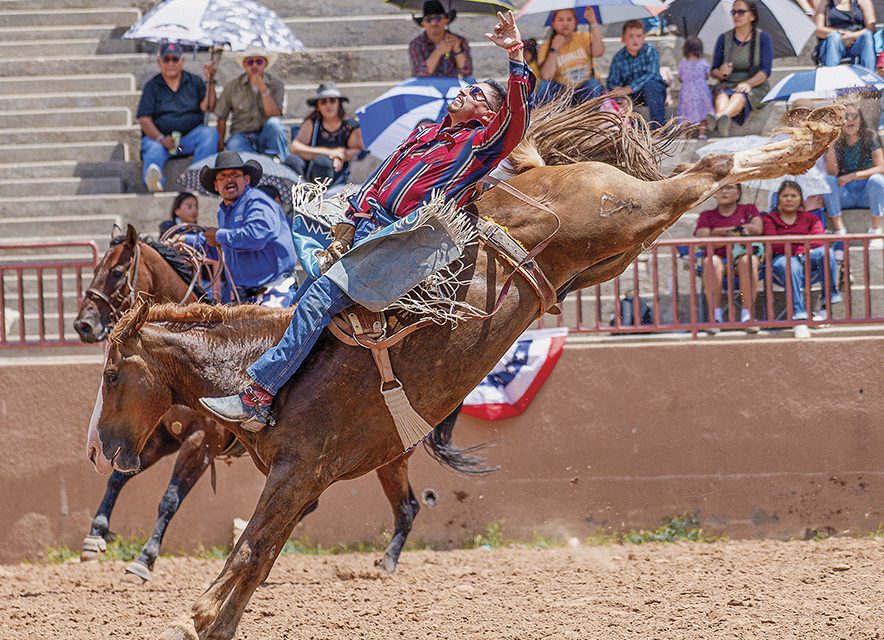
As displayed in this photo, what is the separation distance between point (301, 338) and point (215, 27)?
686 cm

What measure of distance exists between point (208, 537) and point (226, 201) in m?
2.53

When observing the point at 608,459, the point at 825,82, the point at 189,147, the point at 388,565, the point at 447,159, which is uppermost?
the point at 447,159

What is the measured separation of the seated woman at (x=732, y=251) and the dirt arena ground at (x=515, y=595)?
173 centimetres

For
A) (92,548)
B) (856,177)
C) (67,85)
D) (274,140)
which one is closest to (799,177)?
(856,177)

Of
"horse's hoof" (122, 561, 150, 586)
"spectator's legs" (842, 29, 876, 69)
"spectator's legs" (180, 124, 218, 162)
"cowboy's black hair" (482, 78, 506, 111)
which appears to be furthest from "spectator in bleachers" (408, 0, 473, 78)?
"cowboy's black hair" (482, 78, 506, 111)

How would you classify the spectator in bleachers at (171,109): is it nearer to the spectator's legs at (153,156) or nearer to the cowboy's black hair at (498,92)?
the spectator's legs at (153,156)

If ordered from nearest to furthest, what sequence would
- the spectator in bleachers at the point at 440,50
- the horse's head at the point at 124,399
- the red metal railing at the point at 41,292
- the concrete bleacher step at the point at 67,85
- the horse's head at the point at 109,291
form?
the horse's head at the point at 124,399, the horse's head at the point at 109,291, the red metal railing at the point at 41,292, the spectator in bleachers at the point at 440,50, the concrete bleacher step at the point at 67,85

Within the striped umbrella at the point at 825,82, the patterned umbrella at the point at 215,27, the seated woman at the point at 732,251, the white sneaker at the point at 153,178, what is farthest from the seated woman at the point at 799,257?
the white sneaker at the point at 153,178

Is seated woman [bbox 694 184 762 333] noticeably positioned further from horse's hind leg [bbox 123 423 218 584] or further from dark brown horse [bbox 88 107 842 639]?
horse's hind leg [bbox 123 423 218 584]

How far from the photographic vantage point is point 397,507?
27.2 feet

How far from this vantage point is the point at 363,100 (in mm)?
12914

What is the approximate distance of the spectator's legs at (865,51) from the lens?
1138 cm

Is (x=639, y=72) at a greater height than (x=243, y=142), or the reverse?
(x=639, y=72)

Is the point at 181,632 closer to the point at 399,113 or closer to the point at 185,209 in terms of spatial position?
the point at 185,209
